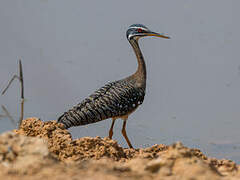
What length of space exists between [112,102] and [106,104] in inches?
9.5

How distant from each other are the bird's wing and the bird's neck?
1.14 feet

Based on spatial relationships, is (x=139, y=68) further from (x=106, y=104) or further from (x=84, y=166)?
(x=84, y=166)

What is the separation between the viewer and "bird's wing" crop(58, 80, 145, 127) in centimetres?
1110

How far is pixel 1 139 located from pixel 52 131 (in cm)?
443

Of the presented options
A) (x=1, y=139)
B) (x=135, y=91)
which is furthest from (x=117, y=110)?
(x=1, y=139)

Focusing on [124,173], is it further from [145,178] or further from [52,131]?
[52,131]

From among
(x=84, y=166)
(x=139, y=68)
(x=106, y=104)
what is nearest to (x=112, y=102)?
(x=106, y=104)

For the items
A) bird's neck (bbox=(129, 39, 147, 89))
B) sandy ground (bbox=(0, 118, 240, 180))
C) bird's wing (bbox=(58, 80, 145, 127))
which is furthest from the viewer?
bird's neck (bbox=(129, 39, 147, 89))

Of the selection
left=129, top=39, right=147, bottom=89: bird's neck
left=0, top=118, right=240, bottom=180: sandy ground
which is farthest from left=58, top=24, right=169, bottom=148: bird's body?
left=0, top=118, right=240, bottom=180: sandy ground

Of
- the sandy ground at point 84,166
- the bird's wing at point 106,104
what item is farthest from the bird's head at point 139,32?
the sandy ground at point 84,166

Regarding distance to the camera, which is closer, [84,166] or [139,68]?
[84,166]

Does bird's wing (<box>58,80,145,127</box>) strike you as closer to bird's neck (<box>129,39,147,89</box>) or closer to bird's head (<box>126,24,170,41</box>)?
bird's neck (<box>129,39,147,89</box>)

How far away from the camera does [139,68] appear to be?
1388 centimetres

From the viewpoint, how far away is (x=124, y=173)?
4152 mm
